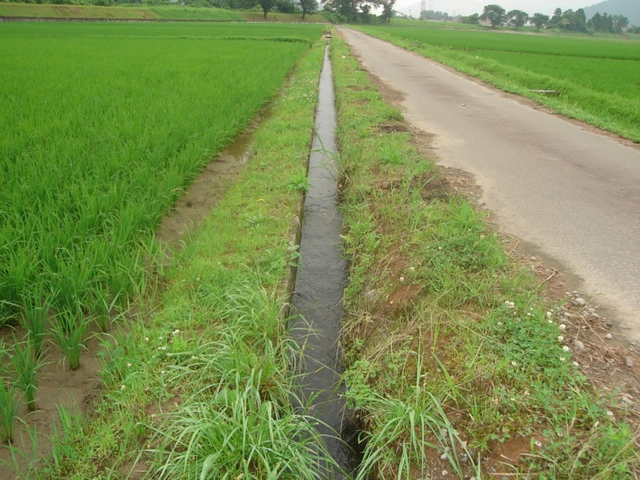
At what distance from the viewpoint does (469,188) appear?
14.0 feet

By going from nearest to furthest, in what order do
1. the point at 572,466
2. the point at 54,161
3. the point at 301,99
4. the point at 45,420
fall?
the point at 572,466 → the point at 45,420 → the point at 54,161 → the point at 301,99

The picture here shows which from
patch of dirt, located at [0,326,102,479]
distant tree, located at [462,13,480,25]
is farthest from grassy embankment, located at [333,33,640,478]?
distant tree, located at [462,13,480,25]

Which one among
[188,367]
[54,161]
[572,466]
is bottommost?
[188,367]

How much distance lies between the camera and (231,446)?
1704 mm

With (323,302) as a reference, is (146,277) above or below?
above

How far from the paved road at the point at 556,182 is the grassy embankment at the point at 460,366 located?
1.41 feet

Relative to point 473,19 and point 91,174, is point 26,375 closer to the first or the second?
point 91,174

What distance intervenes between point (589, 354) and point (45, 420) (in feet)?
8.73

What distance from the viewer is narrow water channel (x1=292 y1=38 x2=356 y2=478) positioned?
7.57 feet

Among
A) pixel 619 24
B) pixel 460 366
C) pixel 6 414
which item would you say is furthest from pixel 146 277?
pixel 619 24

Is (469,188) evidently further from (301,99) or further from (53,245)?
(301,99)

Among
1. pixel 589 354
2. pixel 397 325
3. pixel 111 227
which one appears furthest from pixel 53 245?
pixel 589 354

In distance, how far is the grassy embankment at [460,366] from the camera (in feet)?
5.56

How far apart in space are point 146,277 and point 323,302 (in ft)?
4.19
